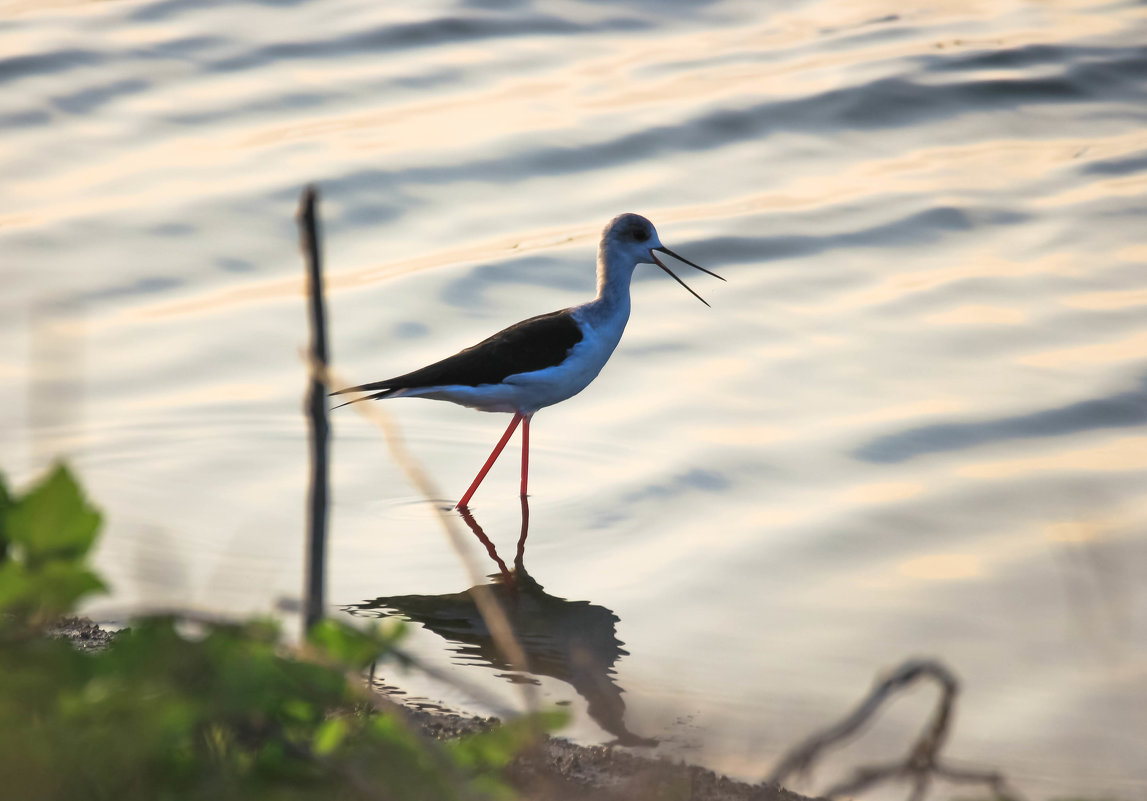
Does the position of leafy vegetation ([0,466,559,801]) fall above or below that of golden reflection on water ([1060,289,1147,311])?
above

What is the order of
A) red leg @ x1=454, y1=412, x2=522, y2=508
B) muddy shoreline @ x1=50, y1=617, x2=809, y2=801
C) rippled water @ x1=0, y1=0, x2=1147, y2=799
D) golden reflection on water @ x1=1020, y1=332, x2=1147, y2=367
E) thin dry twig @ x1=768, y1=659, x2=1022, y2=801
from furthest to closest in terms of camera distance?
golden reflection on water @ x1=1020, y1=332, x2=1147, y2=367, red leg @ x1=454, y1=412, x2=522, y2=508, rippled water @ x1=0, y1=0, x2=1147, y2=799, muddy shoreline @ x1=50, y1=617, x2=809, y2=801, thin dry twig @ x1=768, y1=659, x2=1022, y2=801

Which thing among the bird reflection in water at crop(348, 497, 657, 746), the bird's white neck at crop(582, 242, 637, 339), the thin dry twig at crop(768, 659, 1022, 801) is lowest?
the bird reflection in water at crop(348, 497, 657, 746)

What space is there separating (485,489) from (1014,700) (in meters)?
2.87

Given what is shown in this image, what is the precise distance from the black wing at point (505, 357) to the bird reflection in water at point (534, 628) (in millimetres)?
1007

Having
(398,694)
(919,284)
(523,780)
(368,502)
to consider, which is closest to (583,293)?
(919,284)

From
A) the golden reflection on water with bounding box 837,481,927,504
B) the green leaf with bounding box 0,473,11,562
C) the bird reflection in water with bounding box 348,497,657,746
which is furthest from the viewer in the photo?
the golden reflection on water with bounding box 837,481,927,504

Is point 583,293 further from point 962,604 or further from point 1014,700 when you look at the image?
point 1014,700

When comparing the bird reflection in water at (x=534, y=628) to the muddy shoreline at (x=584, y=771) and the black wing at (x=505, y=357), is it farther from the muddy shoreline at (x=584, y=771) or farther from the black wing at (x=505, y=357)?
the black wing at (x=505, y=357)

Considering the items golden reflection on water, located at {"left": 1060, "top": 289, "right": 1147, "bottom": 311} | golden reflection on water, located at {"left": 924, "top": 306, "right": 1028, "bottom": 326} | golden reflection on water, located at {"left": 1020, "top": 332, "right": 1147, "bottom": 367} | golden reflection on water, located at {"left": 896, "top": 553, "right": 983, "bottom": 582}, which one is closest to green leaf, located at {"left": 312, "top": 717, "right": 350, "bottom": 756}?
golden reflection on water, located at {"left": 896, "top": 553, "right": 983, "bottom": 582}

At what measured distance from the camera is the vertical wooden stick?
1.16 metres

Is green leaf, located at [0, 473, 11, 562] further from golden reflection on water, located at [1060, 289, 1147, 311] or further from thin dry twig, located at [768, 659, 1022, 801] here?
golden reflection on water, located at [1060, 289, 1147, 311]

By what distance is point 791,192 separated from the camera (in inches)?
404

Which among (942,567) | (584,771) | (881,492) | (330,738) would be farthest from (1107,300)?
(330,738)

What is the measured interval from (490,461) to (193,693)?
5173 millimetres
